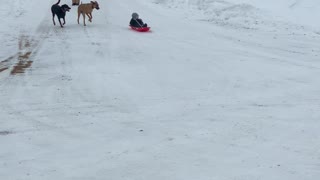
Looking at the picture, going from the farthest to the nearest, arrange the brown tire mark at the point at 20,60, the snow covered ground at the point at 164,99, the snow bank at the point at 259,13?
the snow bank at the point at 259,13, the brown tire mark at the point at 20,60, the snow covered ground at the point at 164,99

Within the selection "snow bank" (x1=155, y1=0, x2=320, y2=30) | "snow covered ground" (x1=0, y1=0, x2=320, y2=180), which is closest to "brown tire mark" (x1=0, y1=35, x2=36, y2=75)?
"snow covered ground" (x1=0, y1=0, x2=320, y2=180)

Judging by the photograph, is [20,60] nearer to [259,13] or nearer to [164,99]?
[164,99]

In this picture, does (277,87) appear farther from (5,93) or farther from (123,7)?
(123,7)

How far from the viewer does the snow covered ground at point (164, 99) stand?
5.83m

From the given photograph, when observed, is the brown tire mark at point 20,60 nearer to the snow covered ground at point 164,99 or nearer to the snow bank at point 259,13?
the snow covered ground at point 164,99

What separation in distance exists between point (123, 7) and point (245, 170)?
1428cm

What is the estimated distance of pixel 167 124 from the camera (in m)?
7.14

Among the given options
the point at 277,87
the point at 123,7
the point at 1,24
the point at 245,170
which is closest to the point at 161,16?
the point at 123,7

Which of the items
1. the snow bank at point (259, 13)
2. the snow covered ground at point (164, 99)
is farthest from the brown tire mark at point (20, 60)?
the snow bank at point (259, 13)

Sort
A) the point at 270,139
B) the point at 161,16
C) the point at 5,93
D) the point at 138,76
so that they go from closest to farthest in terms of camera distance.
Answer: the point at 270,139
the point at 5,93
the point at 138,76
the point at 161,16

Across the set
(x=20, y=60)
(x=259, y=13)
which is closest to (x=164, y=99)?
(x=20, y=60)

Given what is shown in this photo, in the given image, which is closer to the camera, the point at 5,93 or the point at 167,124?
the point at 167,124

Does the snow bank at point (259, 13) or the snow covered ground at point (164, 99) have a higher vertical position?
the snow bank at point (259, 13)

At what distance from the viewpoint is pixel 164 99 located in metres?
8.31
